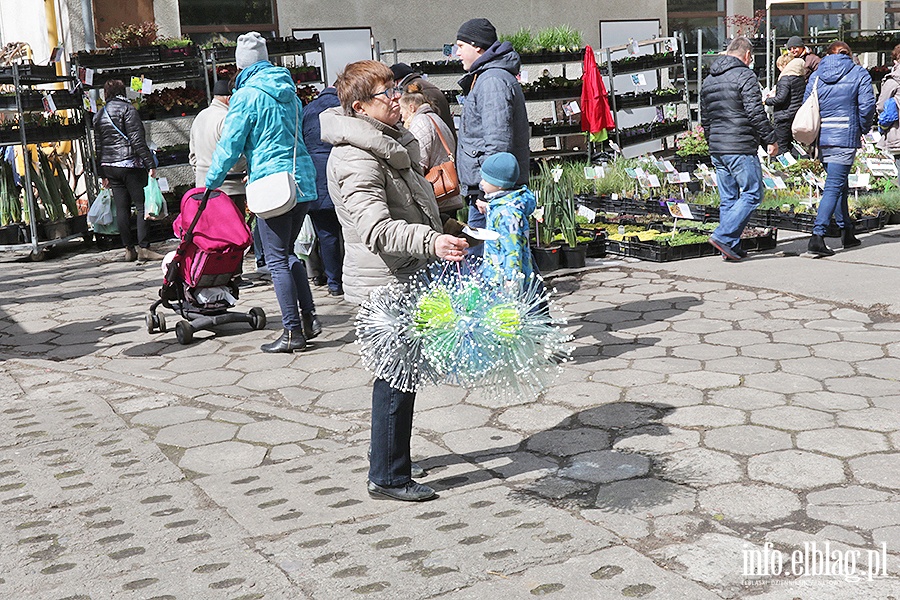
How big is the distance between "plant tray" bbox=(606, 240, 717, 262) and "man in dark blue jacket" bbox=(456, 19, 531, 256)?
3.02m

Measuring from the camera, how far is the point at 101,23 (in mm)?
13906

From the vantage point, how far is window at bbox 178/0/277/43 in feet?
50.7

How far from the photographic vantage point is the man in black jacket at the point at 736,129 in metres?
8.12

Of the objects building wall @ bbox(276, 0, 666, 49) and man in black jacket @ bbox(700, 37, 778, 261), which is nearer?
man in black jacket @ bbox(700, 37, 778, 261)

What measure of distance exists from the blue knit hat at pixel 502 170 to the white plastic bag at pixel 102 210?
687 centimetres

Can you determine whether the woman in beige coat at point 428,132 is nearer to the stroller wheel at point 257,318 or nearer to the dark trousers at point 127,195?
the stroller wheel at point 257,318

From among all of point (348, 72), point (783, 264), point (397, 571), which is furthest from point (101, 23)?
point (397, 571)

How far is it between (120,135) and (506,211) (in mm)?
6044

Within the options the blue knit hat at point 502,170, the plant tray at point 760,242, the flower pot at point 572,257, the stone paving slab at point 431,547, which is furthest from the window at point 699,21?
the stone paving slab at point 431,547

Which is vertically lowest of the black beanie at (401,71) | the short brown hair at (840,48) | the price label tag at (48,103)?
the black beanie at (401,71)

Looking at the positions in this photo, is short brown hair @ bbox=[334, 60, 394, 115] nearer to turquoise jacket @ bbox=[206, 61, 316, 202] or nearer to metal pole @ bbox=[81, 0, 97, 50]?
turquoise jacket @ bbox=[206, 61, 316, 202]

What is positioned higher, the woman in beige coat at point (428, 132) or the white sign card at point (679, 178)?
the woman in beige coat at point (428, 132)

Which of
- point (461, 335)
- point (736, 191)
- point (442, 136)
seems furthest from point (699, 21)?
point (461, 335)

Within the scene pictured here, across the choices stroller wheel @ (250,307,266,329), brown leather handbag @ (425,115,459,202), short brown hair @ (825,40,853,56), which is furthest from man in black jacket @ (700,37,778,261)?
stroller wheel @ (250,307,266,329)
